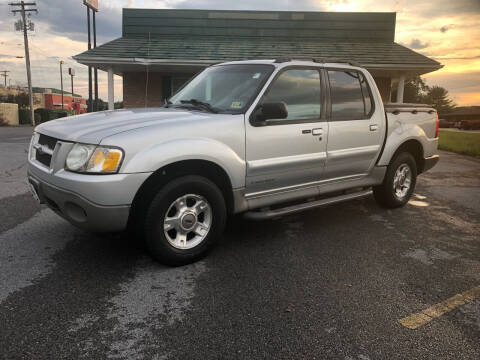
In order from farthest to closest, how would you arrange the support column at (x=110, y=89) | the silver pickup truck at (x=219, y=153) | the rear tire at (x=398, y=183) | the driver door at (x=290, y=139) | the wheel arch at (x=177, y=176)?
the support column at (x=110, y=89) < the rear tire at (x=398, y=183) < the driver door at (x=290, y=139) < the wheel arch at (x=177, y=176) < the silver pickup truck at (x=219, y=153)

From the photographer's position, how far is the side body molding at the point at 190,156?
10.1 feet

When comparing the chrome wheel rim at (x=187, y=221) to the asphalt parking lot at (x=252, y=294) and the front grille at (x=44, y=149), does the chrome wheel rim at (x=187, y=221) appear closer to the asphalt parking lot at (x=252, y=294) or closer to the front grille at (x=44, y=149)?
the asphalt parking lot at (x=252, y=294)

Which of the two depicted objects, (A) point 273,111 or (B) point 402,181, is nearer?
(A) point 273,111

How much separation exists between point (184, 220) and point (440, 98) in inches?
4065

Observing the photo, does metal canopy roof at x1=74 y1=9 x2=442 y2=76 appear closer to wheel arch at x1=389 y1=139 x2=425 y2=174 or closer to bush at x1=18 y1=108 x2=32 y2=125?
wheel arch at x1=389 y1=139 x2=425 y2=174

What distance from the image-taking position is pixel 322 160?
4.32 m

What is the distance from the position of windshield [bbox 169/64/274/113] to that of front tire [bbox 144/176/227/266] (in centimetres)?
89

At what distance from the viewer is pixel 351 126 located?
458 cm

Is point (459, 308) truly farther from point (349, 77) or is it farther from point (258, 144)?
point (349, 77)

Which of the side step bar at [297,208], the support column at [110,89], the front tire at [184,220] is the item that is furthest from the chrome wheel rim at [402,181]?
the support column at [110,89]

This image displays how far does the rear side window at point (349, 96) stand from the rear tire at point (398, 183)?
0.96 metres

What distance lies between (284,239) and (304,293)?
1.28 meters

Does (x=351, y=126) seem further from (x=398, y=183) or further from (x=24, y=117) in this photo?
(x=24, y=117)

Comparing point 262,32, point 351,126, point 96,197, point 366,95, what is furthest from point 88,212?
point 262,32
